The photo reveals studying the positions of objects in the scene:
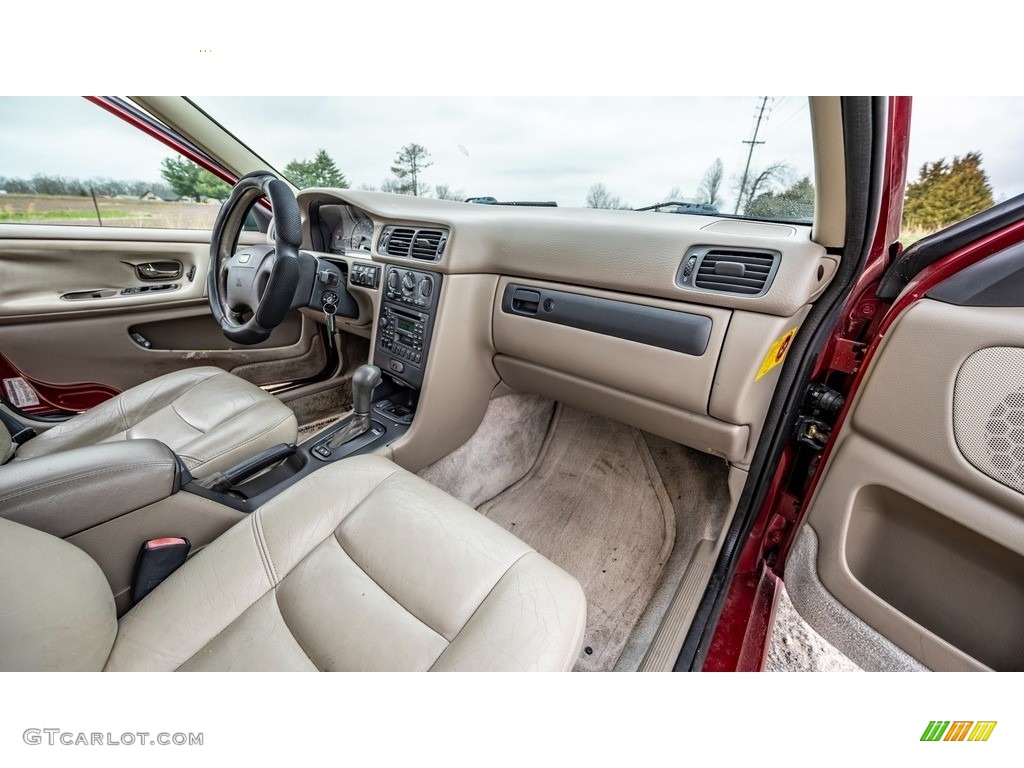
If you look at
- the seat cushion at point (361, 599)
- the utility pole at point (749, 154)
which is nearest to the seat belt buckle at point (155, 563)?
the seat cushion at point (361, 599)

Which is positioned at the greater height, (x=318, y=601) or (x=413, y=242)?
(x=413, y=242)

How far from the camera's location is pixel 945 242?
0.81 meters

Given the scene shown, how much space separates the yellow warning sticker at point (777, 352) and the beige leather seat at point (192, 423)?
4.14ft

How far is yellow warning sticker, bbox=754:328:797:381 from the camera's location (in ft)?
3.10

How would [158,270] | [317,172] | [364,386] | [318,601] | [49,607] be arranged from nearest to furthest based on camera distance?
1. [49,607]
2. [318,601]
3. [364,386]
4. [317,172]
5. [158,270]

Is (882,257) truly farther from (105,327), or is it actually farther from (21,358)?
(21,358)

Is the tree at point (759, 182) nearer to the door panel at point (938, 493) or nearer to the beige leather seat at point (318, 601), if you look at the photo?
the door panel at point (938, 493)

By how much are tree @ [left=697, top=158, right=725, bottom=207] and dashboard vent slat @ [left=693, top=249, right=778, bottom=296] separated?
33 cm

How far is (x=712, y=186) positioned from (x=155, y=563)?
154cm

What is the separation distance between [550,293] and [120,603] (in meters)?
1.15

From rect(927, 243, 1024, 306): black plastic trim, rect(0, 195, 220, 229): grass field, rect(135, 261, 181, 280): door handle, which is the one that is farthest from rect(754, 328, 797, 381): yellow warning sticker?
rect(135, 261, 181, 280): door handle

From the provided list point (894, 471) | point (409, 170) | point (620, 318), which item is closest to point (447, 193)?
point (409, 170)

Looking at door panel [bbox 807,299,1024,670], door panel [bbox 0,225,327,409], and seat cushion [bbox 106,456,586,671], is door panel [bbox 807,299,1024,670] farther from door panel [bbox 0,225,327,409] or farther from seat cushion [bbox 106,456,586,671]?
door panel [bbox 0,225,327,409]
